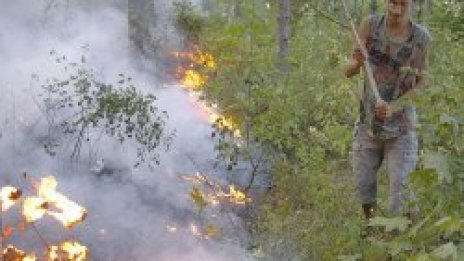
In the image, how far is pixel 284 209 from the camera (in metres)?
6.51

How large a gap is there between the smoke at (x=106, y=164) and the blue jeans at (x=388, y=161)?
4.32ft

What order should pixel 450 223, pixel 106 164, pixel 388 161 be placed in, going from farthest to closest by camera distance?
1. pixel 106 164
2. pixel 388 161
3. pixel 450 223

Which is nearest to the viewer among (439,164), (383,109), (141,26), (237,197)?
(439,164)

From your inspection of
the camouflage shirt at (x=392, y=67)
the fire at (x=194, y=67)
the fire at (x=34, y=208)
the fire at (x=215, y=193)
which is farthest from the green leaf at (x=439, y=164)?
the fire at (x=194, y=67)

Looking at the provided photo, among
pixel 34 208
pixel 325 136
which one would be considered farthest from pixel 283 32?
pixel 34 208

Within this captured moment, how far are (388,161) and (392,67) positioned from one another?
706 millimetres

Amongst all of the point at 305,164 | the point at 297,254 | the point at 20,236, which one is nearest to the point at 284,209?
the point at 305,164

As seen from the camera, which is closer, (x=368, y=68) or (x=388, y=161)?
(x=368, y=68)

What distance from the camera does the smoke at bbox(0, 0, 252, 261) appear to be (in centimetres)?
671

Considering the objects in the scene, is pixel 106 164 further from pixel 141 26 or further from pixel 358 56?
pixel 141 26

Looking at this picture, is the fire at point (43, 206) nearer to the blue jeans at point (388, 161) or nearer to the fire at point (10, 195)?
the fire at point (10, 195)

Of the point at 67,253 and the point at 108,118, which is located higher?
the point at 108,118

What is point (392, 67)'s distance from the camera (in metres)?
5.18

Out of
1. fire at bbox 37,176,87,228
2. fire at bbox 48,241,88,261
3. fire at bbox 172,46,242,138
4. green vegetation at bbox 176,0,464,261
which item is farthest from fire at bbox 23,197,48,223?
fire at bbox 172,46,242,138
